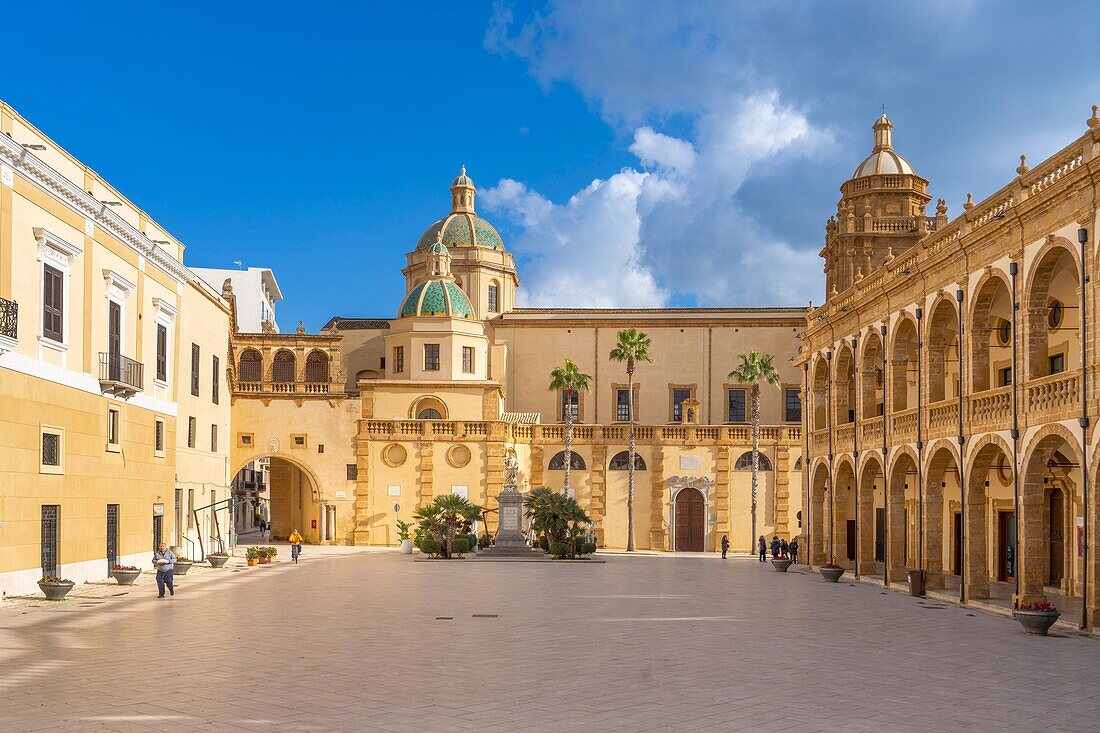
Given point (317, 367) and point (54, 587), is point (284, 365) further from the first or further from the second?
point (54, 587)

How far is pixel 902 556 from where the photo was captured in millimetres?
34531

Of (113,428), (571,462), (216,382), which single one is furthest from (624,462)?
(113,428)

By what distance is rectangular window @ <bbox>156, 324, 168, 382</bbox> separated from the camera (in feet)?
123

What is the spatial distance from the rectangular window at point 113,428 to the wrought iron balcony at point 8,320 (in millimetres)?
7016

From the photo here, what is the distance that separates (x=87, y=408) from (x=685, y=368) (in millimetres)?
42506

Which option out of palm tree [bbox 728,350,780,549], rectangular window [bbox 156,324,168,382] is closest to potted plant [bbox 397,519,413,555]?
rectangular window [bbox 156,324,168,382]

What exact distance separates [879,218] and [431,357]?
2430 centimetres

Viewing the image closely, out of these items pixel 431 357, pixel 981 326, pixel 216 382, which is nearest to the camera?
pixel 981 326

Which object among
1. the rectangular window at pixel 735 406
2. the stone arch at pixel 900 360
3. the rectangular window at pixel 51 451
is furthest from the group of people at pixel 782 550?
the rectangular window at pixel 51 451

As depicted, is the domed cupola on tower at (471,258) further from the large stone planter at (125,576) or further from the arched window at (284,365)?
the large stone planter at (125,576)

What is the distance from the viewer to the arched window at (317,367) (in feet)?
202

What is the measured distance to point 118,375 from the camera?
3234cm

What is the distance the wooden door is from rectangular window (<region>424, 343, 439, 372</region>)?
114ft

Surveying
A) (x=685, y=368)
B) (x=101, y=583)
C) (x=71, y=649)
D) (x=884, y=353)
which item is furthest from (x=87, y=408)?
(x=685, y=368)
